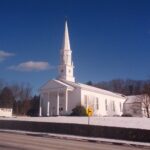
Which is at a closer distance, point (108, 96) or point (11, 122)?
point (11, 122)

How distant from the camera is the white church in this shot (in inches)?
2559

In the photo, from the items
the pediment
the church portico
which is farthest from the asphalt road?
the pediment

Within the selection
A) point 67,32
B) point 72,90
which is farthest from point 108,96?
point 67,32

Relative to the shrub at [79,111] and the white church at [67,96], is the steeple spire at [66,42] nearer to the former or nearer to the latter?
the white church at [67,96]

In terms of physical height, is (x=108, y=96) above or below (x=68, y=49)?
below

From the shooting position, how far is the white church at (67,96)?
65000mm

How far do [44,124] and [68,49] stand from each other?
4114cm

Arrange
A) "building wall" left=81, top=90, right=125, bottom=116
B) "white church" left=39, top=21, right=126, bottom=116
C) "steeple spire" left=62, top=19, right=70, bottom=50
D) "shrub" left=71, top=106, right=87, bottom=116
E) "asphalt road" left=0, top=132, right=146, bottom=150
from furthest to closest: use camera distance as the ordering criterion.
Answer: "steeple spire" left=62, top=19, right=70, bottom=50
"building wall" left=81, top=90, right=125, bottom=116
"white church" left=39, top=21, right=126, bottom=116
"shrub" left=71, top=106, right=87, bottom=116
"asphalt road" left=0, top=132, right=146, bottom=150

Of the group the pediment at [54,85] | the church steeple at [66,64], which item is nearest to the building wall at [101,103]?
the pediment at [54,85]

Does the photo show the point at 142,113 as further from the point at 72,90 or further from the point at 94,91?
the point at 72,90

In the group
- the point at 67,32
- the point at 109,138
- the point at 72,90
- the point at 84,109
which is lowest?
the point at 109,138

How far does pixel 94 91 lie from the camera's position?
69312 millimetres

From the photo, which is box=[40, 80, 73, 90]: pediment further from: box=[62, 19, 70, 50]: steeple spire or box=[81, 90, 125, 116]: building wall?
box=[62, 19, 70, 50]: steeple spire

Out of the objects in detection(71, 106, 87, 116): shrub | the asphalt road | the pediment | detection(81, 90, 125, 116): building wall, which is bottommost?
the asphalt road
